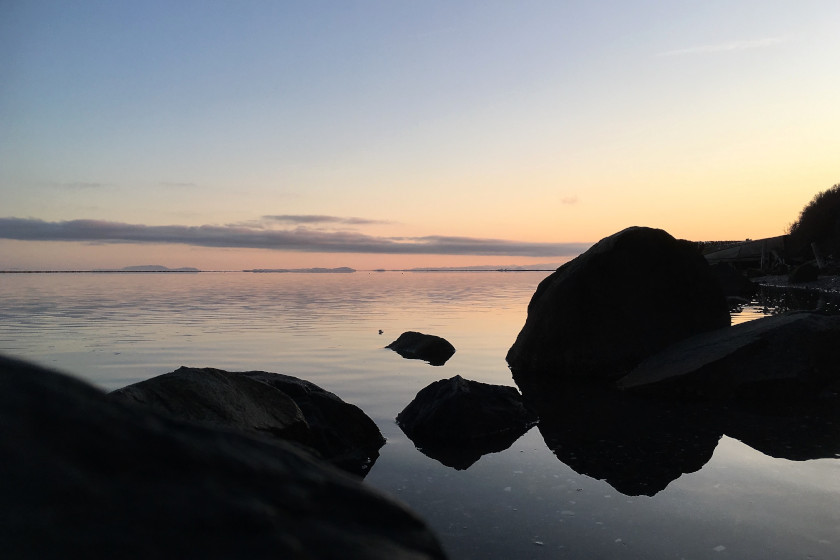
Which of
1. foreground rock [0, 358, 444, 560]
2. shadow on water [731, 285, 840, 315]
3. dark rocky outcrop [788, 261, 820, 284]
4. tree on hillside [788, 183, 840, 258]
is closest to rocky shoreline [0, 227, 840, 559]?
foreground rock [0, 358, 444, 560]

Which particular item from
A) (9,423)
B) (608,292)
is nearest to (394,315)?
(608,292)

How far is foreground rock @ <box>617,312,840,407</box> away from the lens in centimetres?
907

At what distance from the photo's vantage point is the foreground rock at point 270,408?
5.50 meters

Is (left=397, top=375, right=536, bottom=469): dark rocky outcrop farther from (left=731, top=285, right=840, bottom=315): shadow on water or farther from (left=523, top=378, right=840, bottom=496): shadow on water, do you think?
(left=731, top=285, right=840, bottom=315): shadow on water

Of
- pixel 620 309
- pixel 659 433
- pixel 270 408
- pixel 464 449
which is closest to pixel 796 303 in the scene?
pixel 620 309

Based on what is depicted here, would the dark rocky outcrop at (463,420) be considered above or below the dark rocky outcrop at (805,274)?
below

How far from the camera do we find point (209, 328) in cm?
1900

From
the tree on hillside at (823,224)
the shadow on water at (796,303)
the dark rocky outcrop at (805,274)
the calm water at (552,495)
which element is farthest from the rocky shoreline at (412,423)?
the tree on hillside at (823,224)

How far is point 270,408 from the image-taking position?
6289 mm

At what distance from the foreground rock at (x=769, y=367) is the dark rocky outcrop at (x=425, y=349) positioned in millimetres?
5320

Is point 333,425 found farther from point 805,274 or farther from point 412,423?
point 805,274

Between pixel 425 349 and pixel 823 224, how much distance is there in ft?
187

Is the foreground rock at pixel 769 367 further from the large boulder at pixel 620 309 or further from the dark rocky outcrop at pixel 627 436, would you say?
the large boulder at pixel 620 309

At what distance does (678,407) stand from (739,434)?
1.52 meters
